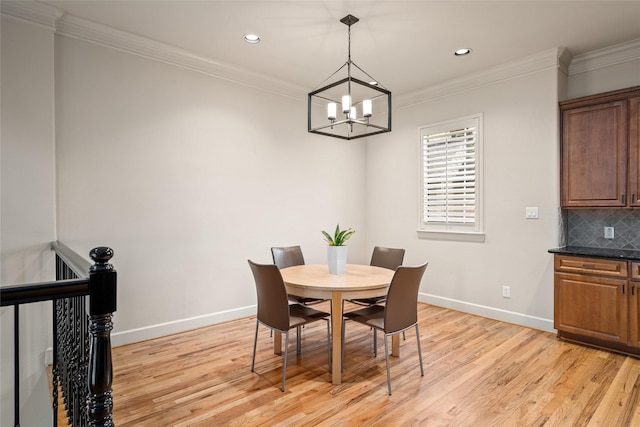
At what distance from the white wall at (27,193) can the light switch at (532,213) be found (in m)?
4.67

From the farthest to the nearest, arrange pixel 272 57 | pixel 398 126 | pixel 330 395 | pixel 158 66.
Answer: pixel 398 126
pixel 272 57
pixel 158 66
pixel 330 395

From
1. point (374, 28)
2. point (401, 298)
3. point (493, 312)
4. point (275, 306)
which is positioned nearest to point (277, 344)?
point (275, 306)

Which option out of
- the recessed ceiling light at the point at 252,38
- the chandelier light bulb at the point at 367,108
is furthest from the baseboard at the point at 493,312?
the recessed ceiling light at the point at 252,38

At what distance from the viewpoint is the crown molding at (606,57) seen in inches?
140

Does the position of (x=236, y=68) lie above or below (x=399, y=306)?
above

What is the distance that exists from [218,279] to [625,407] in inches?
145

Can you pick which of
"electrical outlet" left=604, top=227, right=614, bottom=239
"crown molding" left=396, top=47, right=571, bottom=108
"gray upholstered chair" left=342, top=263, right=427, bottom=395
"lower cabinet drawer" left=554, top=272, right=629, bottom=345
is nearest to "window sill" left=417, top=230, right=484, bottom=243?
"lower cabinet drawer" left=554, top=272, right=629, bottom=345

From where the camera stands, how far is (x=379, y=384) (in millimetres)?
2674

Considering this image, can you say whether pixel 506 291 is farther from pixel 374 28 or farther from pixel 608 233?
pixel 374 28

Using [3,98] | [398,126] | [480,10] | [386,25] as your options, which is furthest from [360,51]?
[3,98]

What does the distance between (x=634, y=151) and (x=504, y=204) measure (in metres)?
1.25

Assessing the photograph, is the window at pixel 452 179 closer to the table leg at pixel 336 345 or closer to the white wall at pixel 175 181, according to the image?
the white wall at pixel 175 181

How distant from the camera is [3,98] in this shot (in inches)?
111

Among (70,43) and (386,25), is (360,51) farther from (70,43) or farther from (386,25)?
(70,43)
